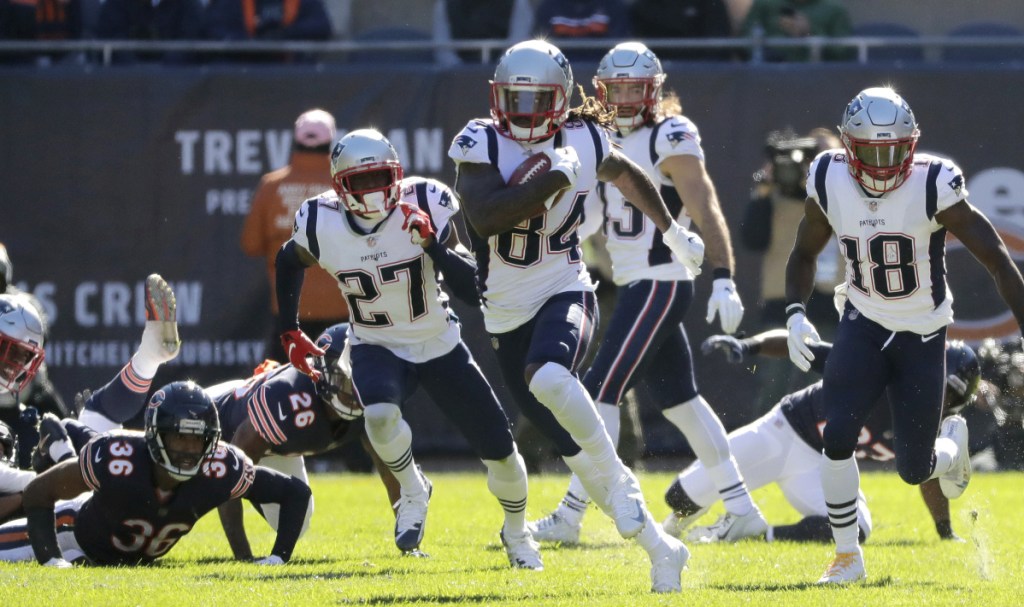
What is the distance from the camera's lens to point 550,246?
6.10 m

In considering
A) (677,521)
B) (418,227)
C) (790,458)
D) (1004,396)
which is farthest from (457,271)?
(1004,396)

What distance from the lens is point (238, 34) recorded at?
1081 cm

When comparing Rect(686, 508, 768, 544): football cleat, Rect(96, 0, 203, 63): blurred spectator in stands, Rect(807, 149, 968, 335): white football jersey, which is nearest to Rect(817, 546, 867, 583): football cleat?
Rect(807, 149, 968, 335): white football jersey

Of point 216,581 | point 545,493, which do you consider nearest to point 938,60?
point 545,493

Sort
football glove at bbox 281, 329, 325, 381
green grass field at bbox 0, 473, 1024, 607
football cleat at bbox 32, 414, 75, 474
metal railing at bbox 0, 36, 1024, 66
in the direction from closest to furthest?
1. green grass field at bbox 0, 473, 1024, 607
2. football glove at bbox 281, 329, 325, 381
3. football cleat at bbox 32, 414, 75, 474
4. metal railing at bbox 0, 36, 1024, 66

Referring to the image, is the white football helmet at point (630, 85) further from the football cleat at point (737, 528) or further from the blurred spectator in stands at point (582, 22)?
the blurred spectator in stands at point (582, 22)

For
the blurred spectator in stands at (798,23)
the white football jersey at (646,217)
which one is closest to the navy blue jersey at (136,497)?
the white football jersey at (646,217)

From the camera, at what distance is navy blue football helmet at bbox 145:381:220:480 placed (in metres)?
5.92

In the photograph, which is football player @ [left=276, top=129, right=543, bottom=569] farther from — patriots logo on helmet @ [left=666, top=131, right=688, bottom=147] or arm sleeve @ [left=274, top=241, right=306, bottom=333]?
patriots logo on helmet @ [left=666, top=131, right=688, bottom=147]

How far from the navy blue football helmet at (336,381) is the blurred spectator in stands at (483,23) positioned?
424 cm

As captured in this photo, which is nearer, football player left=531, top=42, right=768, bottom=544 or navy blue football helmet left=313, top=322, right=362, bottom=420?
navy blue football helmet left=313, top=322, right=362, bottom=420

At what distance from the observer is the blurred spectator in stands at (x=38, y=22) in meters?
10.7

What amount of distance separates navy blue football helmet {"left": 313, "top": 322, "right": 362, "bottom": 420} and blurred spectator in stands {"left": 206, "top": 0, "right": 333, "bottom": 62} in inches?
168

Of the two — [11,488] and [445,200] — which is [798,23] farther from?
[11,488]
